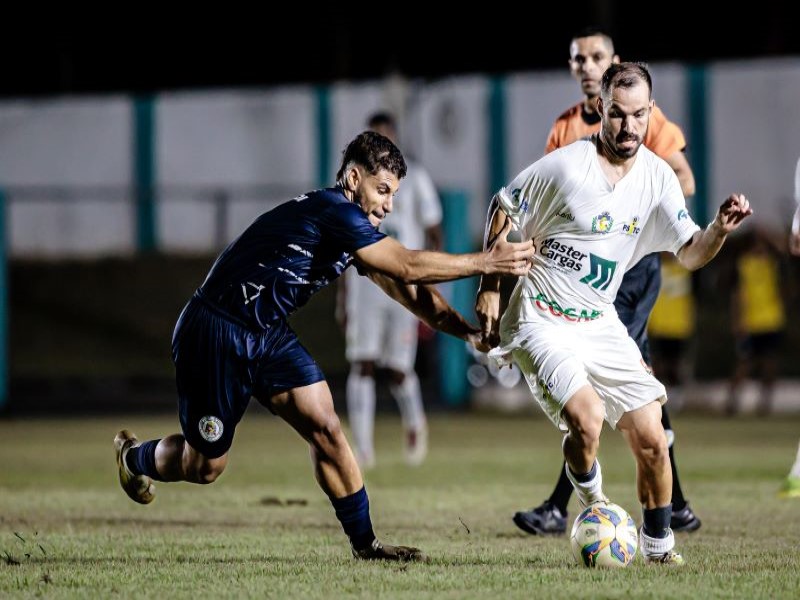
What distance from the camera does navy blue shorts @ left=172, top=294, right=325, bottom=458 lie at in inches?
237

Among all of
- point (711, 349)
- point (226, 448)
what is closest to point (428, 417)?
point (711, 349)

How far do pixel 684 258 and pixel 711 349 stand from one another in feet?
53.3

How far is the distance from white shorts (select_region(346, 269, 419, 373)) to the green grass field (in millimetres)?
887

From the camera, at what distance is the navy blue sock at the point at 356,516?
6.08 metres

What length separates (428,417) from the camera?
16297 millimetres

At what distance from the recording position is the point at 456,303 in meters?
16.8

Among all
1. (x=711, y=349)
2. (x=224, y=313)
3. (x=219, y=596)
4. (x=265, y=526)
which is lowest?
(x=711, y=349)

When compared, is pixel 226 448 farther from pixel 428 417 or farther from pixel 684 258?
pixel 428 417

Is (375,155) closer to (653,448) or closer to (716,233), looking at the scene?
(716,233)

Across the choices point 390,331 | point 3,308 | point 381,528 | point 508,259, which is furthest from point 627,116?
point 3,308

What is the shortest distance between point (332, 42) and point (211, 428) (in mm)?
27208

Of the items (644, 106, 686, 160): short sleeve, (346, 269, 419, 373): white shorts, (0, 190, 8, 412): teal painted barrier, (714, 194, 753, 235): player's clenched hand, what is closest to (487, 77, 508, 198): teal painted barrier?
(0, 190, 8, 412): teal painted barrier

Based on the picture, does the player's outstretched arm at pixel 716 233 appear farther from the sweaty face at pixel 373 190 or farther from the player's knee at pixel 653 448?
the sweaty face at pixel 373 190

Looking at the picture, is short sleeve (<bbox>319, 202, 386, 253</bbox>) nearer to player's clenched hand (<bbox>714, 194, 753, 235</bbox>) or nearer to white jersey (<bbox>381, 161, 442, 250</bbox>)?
player's clenched hand (<bbox>714, 194, 753, 235</bbox>)
